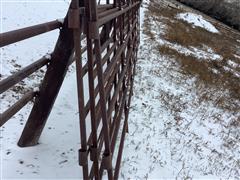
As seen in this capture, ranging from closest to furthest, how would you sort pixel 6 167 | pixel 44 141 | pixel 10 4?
pixel 6 167 → pixel 44 141 → pixel 10 4

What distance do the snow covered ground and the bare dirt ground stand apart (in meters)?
0.02

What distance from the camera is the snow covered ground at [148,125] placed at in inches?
146

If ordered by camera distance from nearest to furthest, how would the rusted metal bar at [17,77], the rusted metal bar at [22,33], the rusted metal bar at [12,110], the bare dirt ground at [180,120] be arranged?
the rusted metal bar at [22,33], the rusted metal bar at [17,77], the rusted metal bar at [12,110], the bare dirt ground at [180,120]

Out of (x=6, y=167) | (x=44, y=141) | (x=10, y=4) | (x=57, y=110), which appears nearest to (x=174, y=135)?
(x=57, y=110)

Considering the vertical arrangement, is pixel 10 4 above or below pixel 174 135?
above

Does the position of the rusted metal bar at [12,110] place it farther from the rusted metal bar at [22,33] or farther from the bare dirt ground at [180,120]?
the bare dirt ground at [180,120]

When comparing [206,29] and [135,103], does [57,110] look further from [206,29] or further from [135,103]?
[206,29]

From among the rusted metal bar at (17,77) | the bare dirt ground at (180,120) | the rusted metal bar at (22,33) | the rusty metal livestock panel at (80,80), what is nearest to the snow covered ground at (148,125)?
the bare dirt ground at (180,120)

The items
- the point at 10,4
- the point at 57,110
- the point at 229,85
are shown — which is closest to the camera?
the point at 57,110

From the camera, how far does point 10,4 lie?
8.30 metres

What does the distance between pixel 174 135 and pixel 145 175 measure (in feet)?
6.05

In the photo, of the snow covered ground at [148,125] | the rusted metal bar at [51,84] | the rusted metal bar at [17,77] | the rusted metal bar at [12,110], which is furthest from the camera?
the snow covered ground at [148,125]

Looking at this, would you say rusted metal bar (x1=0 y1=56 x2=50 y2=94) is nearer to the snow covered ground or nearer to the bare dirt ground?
the snow covered ground

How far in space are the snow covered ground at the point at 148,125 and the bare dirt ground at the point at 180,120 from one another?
0.02 metres
